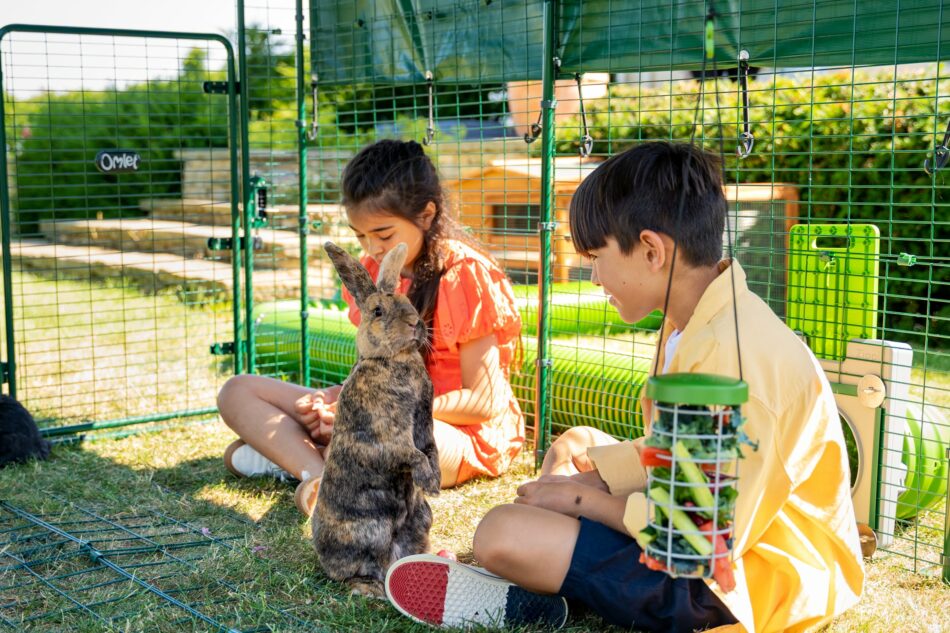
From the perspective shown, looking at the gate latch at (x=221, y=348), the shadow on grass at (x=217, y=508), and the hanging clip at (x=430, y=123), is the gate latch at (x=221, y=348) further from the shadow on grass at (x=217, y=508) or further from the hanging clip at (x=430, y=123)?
the hanging clip at (x=430, y=123)

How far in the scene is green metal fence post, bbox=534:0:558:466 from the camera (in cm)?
404

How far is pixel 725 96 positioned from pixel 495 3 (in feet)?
13.8

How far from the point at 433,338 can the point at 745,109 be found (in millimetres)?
1451

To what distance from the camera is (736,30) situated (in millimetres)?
3613

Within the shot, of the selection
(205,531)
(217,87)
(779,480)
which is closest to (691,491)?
(779,480)

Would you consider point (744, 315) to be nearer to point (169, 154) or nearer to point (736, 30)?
point (736, 30)

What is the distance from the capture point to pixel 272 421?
13.0 ft

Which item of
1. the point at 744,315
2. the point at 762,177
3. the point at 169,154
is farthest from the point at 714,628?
the point at 169,154

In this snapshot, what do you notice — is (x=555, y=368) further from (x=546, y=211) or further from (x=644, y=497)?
(x=644, y=497)

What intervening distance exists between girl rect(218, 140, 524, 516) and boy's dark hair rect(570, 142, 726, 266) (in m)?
1.36

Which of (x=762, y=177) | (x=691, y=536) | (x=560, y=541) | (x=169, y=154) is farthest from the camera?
(x=169, y=154)

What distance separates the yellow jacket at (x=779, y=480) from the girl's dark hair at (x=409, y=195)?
163cm

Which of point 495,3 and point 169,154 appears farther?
point 169,154

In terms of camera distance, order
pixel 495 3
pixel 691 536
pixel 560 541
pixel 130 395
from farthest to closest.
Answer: pixel 130 395, pixel 495 3, pixel 560 541, pixel 691 536
